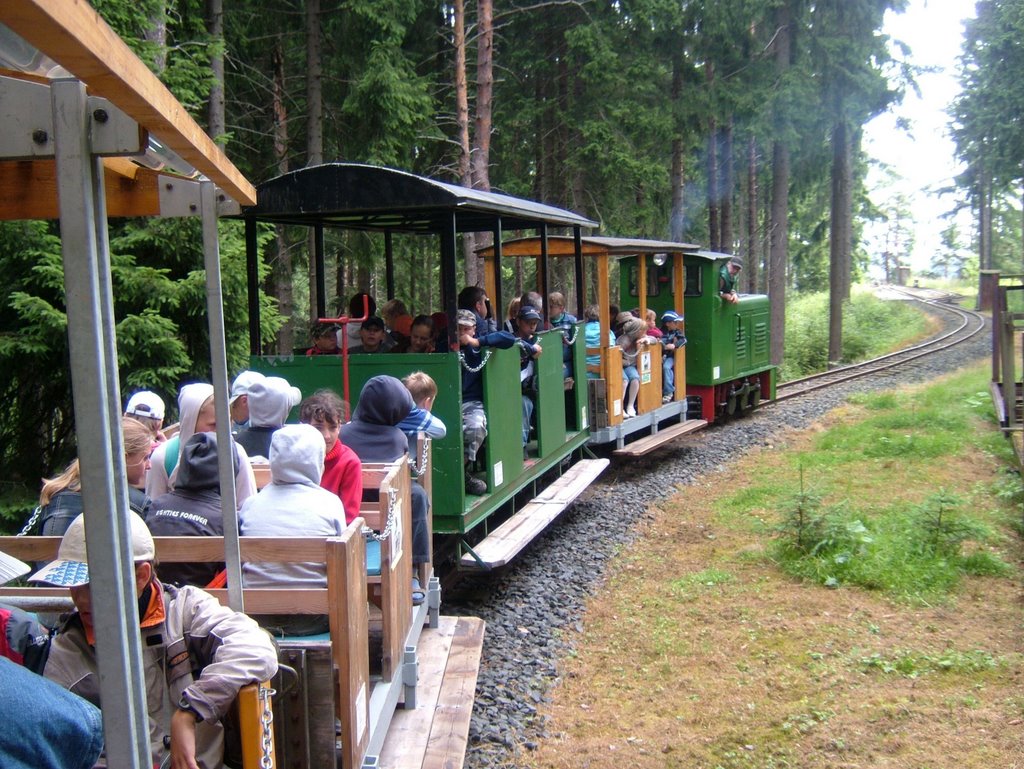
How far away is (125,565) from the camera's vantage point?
1.97 metres

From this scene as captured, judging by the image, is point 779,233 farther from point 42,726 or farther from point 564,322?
point 42,726

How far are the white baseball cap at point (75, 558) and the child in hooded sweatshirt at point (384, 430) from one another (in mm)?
2837

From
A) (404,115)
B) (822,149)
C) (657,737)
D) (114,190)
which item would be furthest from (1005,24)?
(114,190)

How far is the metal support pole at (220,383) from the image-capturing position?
2.99 metres

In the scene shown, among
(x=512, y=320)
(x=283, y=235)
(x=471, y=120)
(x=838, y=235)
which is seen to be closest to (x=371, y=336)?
(x=512, y=320)

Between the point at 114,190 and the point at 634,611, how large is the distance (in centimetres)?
526

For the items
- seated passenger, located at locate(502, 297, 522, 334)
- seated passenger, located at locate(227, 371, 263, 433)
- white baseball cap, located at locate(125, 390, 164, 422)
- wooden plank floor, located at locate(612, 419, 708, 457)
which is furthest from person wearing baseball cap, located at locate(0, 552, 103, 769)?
wooden plank floor, located at locate(612, 419, 708, 457)

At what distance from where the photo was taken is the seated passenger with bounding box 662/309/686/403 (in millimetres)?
13249

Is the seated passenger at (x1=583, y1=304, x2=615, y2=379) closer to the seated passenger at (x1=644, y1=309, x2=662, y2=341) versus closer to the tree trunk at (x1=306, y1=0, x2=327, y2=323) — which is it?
the seated passenger at (x1=644, y1=309, x2=662, y2=341)

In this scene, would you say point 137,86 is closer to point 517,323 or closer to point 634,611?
point 634,611

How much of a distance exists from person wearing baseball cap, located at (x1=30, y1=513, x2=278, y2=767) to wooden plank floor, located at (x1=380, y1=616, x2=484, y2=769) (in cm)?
159

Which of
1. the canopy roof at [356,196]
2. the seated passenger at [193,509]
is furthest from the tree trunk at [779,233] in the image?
the seated passenger at [193,509]

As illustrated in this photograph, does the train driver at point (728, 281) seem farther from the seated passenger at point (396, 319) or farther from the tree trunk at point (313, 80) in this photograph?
the seated passenger at point (396, 319)

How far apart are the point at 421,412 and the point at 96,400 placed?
4169 mm
